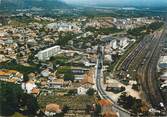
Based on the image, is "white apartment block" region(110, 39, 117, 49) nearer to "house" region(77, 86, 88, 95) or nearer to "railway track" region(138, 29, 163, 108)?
"railway track" region(138, 29, 163, 108)

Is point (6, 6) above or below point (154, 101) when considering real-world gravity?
above

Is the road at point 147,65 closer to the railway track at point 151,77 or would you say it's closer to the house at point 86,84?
the railway track at point 151,77

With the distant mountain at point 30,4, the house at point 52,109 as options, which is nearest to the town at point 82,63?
the house at point 52,109

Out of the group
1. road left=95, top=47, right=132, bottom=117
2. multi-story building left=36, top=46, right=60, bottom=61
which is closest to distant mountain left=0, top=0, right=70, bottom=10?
multi-story building left=36, top=46, right=60, bottom=61

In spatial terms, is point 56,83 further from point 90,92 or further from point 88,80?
point 90,92

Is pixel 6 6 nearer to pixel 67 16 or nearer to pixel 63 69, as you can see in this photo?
pixel 67 16

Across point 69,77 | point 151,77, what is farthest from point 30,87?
point 151,77

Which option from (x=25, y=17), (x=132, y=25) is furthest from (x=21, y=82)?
(x=25, y=17)
